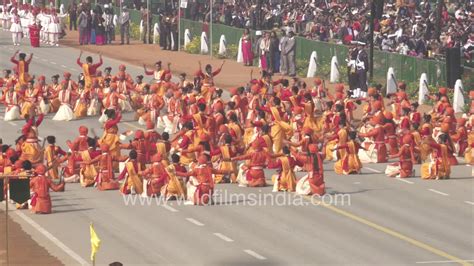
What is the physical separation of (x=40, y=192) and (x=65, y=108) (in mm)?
15771

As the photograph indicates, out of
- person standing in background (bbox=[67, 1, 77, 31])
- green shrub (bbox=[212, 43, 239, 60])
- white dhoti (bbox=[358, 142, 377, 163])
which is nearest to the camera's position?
white dhoti (bbox=[358, 142, 377, 163])

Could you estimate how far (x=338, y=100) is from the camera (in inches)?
1756

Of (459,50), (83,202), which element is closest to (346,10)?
(459,50)

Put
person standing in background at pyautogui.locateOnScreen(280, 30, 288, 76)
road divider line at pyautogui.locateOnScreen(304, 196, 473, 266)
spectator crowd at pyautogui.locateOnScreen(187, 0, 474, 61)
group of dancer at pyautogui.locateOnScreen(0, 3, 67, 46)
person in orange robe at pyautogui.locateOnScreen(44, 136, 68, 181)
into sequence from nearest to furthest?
road divider line at pyautogui.locateOnScreen(304, 196, 473, 266), person in orange robe at pyautogui.locateOnScreen(44, 136, 68, 181), spectator crowd at pyautogui.locateOnScreen(187, 0, 474, 61), person standing in background at pyautogui.locateOnScreen(280, 30, 288, 76), group of dancer at pyautogui.locateOnScreen(0, 3, 67, 46)

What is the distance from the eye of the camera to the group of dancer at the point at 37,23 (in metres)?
74.8

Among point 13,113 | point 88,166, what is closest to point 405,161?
→ point 88,166

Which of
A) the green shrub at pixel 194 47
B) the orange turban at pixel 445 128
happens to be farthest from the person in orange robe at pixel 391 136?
the green shrub at pixel 194 47

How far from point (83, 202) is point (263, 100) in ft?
33.9

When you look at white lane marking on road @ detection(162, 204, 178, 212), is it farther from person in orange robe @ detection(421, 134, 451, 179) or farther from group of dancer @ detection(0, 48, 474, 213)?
person in orange robe @ detection(421, 134, 451, 179)

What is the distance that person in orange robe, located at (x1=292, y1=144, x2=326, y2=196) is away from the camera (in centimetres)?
3609

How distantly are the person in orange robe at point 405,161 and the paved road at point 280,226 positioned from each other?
348 mm

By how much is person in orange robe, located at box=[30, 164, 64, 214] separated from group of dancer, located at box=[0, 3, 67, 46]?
3949 centimetres

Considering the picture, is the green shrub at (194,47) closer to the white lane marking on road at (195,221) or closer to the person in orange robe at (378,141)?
the person in orange robe at (378,141)

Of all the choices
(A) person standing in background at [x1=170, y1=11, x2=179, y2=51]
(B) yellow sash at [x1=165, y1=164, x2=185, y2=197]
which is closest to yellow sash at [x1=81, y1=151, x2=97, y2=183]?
(B) yellow sash at [x1=165, y1=164, x2=185, y2=197]
